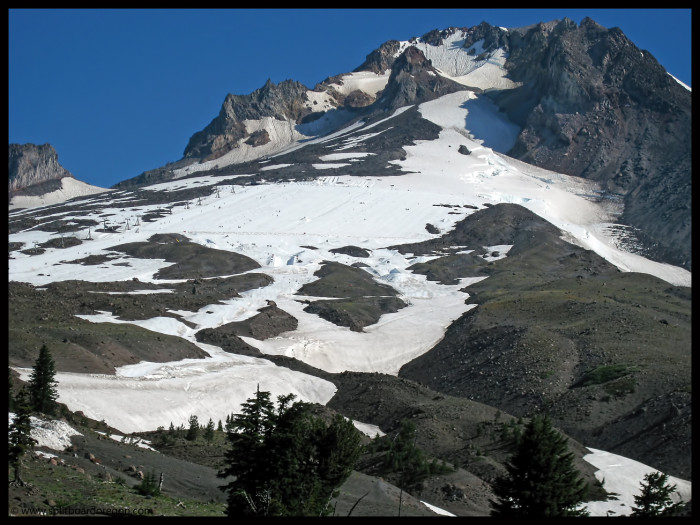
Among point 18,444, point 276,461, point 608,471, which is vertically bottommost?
point 608,471

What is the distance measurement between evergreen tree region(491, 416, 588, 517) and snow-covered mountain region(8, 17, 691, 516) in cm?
1834

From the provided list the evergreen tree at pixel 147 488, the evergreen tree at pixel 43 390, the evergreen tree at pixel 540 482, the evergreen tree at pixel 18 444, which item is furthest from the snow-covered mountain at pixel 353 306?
the evergreen tree at pixel 540 482

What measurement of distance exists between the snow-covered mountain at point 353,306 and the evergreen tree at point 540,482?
18.3 metres

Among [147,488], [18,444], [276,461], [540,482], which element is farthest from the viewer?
[147,488]

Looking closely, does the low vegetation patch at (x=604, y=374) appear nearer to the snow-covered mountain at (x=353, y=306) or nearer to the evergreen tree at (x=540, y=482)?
the snow-covered mountain at (x=353, y=306)

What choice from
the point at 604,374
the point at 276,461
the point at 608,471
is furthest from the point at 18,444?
the point at 604,374

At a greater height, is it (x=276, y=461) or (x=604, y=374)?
(x=276, y=461)

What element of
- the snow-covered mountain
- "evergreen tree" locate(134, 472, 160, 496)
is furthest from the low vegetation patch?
"evergreen tree" locate(134, 472, 160, 496)

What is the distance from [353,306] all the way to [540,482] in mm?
70602

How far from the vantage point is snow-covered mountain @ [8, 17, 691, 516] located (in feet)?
169

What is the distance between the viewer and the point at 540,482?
71.2ft

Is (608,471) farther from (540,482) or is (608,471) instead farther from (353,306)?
(353,306)
